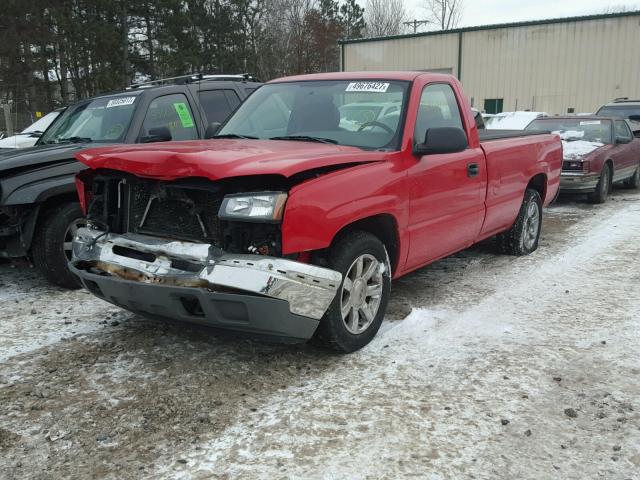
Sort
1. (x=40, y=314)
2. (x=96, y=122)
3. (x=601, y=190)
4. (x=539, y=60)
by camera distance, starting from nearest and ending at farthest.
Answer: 1. (x=40, y=314)
2. (x=96, y=122)
3. (x=601, y=190)
4. (x=539, y=60)

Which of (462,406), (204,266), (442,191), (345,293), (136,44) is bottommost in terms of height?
(462,406)

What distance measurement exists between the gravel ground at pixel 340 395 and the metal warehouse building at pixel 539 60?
78.9 ft

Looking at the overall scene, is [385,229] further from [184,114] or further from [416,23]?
[416,23]

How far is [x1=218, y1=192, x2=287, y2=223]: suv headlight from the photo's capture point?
3.19 meters

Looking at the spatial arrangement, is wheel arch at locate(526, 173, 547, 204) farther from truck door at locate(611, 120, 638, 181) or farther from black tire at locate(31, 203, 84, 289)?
truck door at locate(611, 120, 638, 181)

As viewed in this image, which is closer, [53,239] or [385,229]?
[385,229]

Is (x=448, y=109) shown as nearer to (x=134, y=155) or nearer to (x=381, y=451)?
(x=134, y=155)

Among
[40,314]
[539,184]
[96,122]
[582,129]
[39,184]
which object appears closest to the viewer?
[40,314]

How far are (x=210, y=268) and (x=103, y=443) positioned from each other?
1004mm

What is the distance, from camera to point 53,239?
5.13 m

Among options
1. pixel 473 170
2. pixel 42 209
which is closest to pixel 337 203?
pixel 473 170

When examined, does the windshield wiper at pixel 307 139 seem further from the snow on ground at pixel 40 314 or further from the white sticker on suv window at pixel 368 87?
the snow on ground at pixel 40 314

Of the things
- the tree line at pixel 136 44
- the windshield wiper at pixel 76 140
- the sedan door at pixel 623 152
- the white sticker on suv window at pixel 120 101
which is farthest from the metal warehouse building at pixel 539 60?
the windshield wiper at pixel 76 140

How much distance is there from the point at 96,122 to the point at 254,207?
12.5 ft
